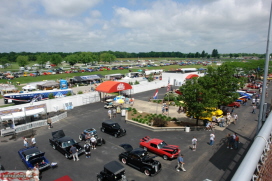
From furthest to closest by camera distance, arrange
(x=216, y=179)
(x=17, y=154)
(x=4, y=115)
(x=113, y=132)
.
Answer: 1. (x=4, y=115)
2. (x=113, y=132)
3. (x=17, y=154)
4. (x=216, y=179)

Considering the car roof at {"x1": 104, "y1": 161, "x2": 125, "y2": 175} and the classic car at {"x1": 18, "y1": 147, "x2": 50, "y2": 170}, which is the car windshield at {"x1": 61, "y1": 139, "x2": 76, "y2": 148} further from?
the car roof at {"x1": 104, "y1": 161, "x2": 125, "y2": 175}

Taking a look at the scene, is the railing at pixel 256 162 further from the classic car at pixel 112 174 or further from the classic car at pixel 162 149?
the classic car at pixel 162 149

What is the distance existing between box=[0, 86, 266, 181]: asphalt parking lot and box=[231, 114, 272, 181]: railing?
1082 cm

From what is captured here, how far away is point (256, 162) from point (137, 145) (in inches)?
647

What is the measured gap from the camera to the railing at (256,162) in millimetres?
2293

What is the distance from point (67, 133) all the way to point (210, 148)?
15710 mm

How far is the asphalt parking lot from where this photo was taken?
1354 centimetres

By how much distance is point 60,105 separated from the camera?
31.2 meters

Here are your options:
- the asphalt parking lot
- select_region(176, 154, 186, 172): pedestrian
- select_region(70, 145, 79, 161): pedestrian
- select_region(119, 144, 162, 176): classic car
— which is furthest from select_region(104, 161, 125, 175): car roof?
select_region(176, 154, 186, 172): pedestrian

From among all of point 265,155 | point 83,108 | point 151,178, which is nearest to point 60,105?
point 83,108

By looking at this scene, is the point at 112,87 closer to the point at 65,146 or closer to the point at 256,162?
the point at 65,146

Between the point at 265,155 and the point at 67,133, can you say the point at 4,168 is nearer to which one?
the point at 67,133

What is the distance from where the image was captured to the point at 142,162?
1393cm

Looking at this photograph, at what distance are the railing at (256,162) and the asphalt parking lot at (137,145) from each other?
1082 cm
